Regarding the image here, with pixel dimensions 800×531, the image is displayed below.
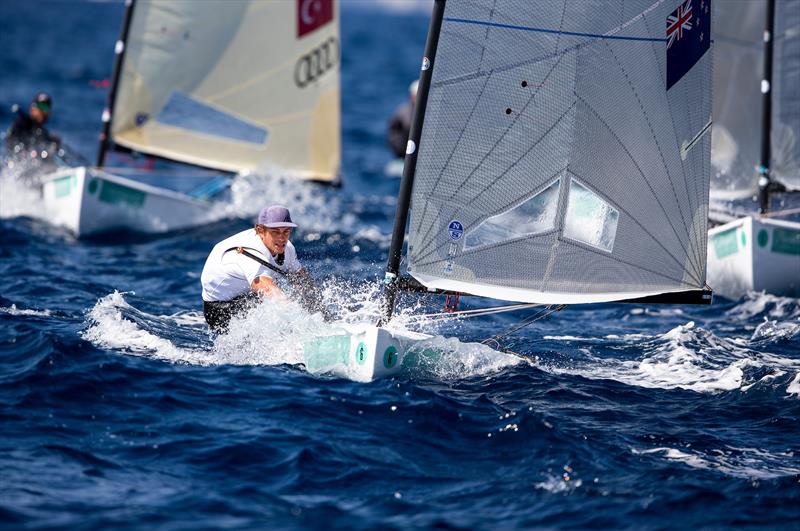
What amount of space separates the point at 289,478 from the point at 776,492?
2.87 meters

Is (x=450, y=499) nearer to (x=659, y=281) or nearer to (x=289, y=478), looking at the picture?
(x=289, y=478)

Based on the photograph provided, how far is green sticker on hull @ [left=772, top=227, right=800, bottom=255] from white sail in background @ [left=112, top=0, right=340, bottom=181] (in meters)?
6.42

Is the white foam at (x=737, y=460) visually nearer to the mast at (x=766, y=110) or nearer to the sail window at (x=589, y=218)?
the sail window at (x=589, y=218)

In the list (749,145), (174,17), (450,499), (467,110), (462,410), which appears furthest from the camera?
(174,17)

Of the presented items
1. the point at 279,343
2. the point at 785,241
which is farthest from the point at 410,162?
the point at 785,241

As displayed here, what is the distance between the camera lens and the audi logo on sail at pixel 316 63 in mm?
15961

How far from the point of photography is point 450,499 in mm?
6684

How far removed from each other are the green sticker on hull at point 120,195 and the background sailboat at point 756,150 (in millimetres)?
6993

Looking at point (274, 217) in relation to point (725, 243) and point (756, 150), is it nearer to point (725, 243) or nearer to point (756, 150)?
point (725, 243)

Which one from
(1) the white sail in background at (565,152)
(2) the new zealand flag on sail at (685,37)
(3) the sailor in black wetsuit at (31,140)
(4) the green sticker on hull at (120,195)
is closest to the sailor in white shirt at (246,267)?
(1) the white sail in background at (565,152)

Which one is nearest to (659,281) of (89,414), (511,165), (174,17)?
(511,165)

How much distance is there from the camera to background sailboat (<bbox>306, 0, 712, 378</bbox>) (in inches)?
331

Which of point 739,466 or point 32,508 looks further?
point 739,466

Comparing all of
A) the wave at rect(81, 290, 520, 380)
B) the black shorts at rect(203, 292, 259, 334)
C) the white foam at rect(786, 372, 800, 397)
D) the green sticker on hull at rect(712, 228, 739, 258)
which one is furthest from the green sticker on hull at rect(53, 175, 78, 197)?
the white foam at rect(786, 372, 800, 397)
